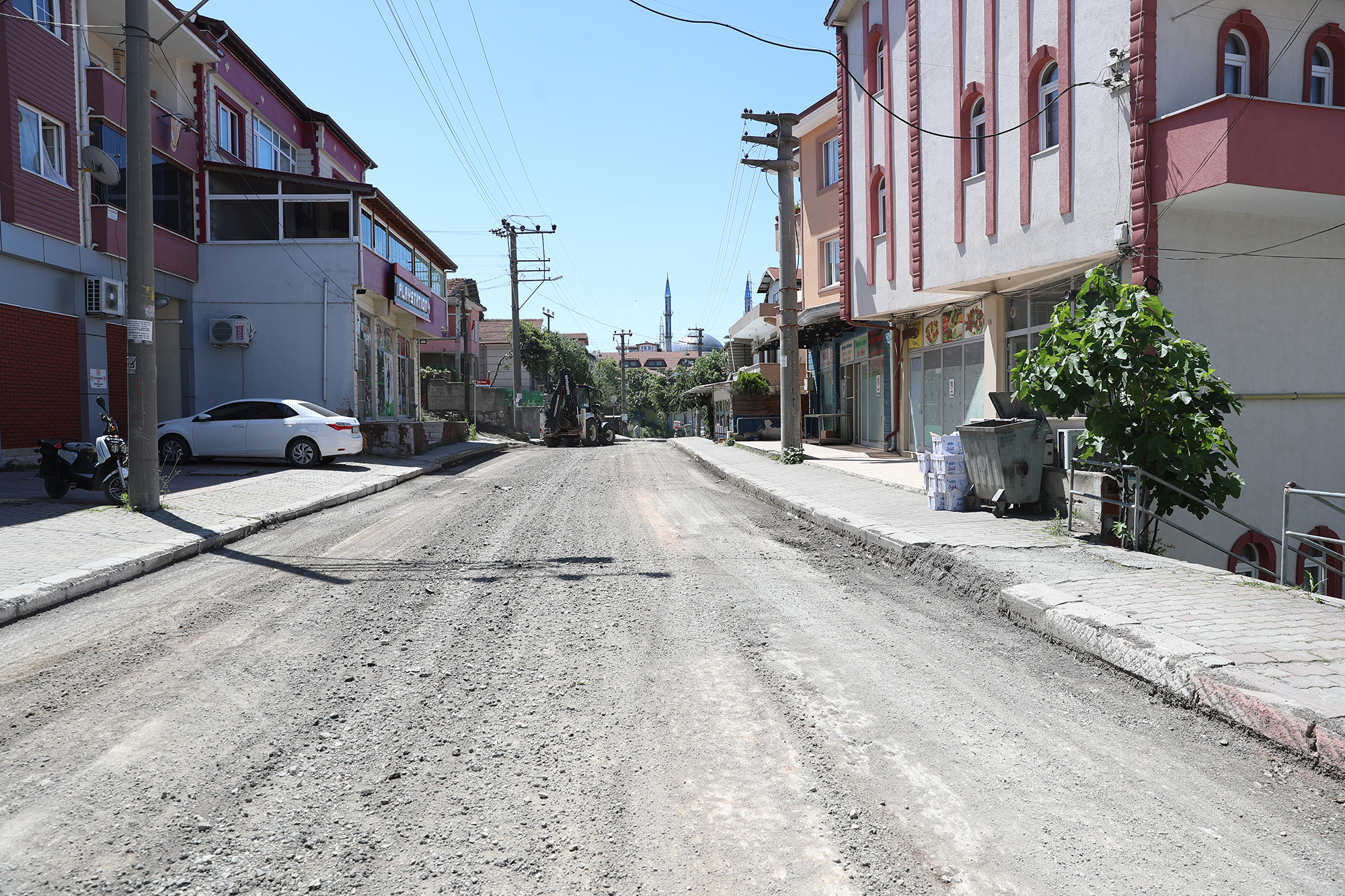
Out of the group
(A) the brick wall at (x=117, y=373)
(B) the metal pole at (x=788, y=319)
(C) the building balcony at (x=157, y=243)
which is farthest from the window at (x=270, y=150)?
(B) the metal pole at (x=788, y=319)

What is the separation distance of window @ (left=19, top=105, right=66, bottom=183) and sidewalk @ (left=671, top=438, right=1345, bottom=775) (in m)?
16.4

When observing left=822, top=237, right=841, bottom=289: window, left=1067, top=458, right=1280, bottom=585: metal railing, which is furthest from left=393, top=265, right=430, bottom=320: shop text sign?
left=1067, top=458, right=1280, bottom=585: metal railing

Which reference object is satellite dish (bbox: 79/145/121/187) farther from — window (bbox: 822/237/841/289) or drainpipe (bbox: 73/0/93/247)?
window (bbox: 822/237/841/289)

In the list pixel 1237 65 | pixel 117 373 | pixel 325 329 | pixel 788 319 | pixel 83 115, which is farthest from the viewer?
pixel 325 329

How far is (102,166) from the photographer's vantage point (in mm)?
15570

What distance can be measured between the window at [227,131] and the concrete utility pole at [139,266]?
14210 millimetres

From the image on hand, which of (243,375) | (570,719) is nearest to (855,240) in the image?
(243,375)

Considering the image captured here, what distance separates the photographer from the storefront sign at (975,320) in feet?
56.3

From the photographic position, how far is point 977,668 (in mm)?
4668

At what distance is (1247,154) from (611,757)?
11.6 meters

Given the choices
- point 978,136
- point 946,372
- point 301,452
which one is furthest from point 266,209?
point 946,372

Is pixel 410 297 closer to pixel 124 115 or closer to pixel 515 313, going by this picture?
pixel 124 115

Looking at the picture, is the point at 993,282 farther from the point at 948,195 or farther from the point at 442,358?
the point at 442,358

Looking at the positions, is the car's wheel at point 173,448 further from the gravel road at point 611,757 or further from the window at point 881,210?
the window at point 881,210
